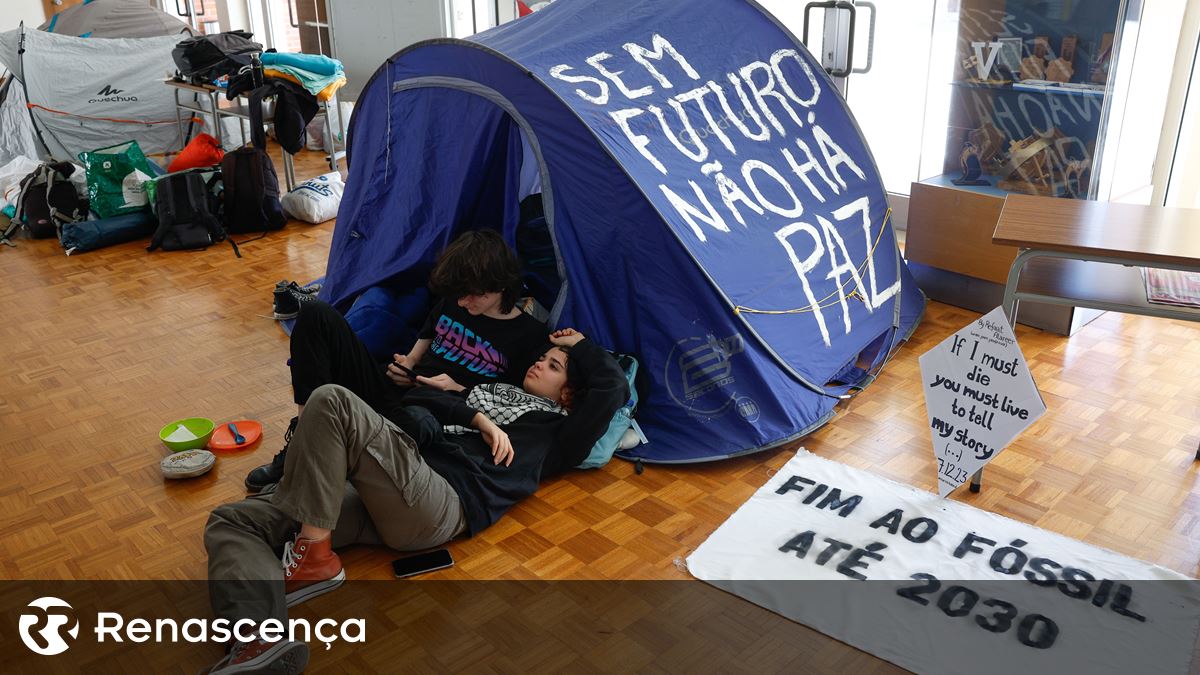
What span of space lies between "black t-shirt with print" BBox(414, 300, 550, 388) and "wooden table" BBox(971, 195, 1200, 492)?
119 centimetres

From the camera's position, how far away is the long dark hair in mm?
2500

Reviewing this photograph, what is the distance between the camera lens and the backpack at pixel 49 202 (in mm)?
4680

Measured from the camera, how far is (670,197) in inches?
104

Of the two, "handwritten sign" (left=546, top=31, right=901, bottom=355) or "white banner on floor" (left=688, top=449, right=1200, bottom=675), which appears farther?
"handwritten sign" (left=546, top=31, right=901, bottom=355)

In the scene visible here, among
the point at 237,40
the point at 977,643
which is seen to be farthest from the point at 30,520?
the point at 237,40

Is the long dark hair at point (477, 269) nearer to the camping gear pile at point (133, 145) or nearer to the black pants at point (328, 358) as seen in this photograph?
the black pants at point (328, 358)

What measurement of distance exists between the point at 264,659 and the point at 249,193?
3.37 metres

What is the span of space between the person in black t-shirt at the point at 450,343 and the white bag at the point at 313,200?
2.46m

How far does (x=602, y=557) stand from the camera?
2232mm

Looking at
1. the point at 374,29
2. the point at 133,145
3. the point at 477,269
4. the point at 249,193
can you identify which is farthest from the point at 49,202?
the point at 477,269

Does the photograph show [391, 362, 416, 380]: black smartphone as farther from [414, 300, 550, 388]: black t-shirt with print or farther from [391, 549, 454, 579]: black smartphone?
[391, 549, 454, 579]: black smartphone

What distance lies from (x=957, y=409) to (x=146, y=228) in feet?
12.9

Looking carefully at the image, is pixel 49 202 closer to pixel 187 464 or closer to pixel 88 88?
pixel 88 88

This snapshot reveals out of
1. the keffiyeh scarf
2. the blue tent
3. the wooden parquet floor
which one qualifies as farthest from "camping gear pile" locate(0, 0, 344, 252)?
the keffiyeh scarf
